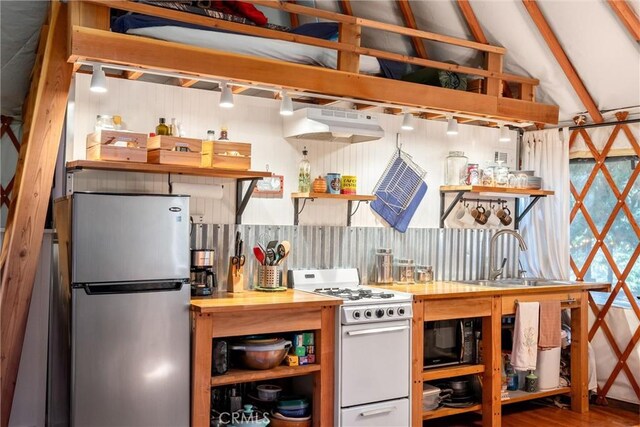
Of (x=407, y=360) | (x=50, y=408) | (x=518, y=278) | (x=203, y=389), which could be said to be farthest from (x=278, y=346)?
(x=518, y=278)

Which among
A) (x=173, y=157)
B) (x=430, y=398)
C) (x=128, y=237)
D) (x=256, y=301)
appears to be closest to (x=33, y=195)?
(x=128, y=237)

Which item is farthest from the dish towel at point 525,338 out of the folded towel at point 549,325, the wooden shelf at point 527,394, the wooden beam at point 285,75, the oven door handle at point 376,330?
the wooden beam at point 285,75

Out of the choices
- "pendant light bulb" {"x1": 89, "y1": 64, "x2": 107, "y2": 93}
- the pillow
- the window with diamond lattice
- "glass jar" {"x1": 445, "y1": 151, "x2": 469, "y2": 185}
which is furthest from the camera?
"glass jar" {"x1": 445, "y1": 151, "x2": 469, "y2": 185}

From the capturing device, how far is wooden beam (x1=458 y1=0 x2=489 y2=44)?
4.58 meters

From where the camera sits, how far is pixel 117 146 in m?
3.34

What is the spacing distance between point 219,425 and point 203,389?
0.31 meters

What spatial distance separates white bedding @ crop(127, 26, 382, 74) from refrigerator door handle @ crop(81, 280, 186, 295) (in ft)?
4.39

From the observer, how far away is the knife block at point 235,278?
153 inches

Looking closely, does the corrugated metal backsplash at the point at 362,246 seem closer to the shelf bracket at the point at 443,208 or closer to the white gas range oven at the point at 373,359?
the shelf bracket at the point at 443,208

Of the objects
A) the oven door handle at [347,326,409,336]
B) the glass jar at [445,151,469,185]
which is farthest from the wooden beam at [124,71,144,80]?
the glass jar at [445,151,469,185]

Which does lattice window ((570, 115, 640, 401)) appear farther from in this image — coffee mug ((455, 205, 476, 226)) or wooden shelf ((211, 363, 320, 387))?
wooden shelf ((211, 363, 320, 387))

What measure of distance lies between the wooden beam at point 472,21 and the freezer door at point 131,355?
2842 mm

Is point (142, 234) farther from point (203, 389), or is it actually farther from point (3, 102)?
point (3, 102)

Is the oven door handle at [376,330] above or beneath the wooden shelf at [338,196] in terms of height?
beneath
